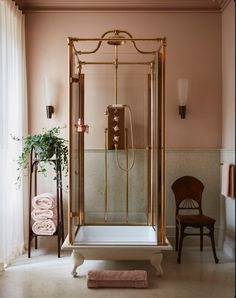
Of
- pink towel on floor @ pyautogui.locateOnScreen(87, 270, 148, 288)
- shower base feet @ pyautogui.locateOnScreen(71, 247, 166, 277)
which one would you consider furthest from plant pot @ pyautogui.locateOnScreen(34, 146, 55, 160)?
pink towel on floor @ pyautogui.locateOnScreen(87, 270, 148, 288)

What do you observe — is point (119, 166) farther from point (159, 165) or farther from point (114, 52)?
point (114, 52)

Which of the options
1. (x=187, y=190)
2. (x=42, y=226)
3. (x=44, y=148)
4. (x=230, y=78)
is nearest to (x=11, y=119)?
(x=44, y=148)

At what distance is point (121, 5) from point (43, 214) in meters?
2.40

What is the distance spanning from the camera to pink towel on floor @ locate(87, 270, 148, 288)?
3012 millimetres

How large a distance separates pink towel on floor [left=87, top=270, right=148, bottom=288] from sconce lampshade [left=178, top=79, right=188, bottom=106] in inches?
75.7

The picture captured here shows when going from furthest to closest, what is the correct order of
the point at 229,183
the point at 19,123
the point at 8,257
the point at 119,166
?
the point at 119,166 → the point at 19,123 → the point at 8,257 → the point at 229,183

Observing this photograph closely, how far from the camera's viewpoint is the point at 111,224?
3.97 m

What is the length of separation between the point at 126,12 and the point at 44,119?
151cm

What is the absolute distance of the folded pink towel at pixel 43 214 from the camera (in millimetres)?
3770

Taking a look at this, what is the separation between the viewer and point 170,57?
4160 mm

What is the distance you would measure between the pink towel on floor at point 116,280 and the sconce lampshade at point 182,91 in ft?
6.31

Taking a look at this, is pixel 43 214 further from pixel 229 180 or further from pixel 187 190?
pixel 229 180

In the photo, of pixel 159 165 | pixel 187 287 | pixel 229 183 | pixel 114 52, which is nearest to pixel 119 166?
pixel 159 165

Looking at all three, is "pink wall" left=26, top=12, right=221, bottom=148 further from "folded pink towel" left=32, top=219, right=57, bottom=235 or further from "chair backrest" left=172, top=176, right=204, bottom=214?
"folded pink towel" left=32, top=219, right=57, bottom=235
